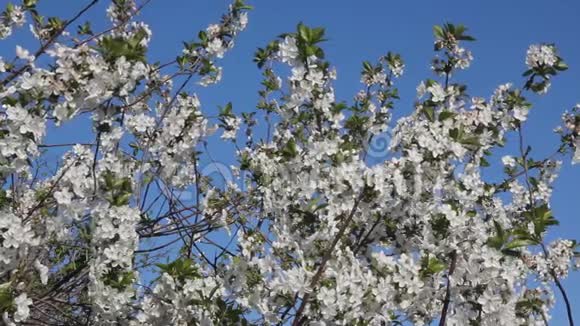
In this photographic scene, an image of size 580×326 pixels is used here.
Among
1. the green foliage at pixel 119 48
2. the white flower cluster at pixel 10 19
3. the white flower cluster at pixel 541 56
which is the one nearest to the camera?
the green foliage at pixel 119 48

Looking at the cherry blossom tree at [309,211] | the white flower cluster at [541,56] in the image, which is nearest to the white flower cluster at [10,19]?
the cherry blossom tree at [309,211]

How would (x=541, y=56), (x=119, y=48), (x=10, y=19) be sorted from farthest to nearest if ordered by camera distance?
(x=10, y=19)
(x=541, y=56)
(x=119, y=48)

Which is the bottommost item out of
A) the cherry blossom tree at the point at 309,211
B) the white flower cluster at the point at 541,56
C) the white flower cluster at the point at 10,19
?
the cherry blossom tree at the point at 309,211

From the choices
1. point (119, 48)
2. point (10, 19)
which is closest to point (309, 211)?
point (119, 48)

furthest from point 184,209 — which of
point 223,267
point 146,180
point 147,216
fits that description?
point 223,267

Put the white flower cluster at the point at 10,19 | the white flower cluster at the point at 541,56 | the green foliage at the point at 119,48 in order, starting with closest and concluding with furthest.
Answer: the green foliage at the point at 119,48 → the white flower cluster at the point at 541,56 → the white flower cluster at the point at 10,19

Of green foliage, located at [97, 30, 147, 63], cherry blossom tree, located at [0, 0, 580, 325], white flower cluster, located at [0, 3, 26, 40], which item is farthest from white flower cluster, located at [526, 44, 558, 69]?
white flower cluster, located at [0, 3, 26, 40]

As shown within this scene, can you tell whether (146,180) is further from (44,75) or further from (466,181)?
(466,181)

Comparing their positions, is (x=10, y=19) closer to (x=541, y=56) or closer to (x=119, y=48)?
(x=119, y=48)

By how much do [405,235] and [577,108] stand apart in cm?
152

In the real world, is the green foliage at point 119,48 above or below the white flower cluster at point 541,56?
below

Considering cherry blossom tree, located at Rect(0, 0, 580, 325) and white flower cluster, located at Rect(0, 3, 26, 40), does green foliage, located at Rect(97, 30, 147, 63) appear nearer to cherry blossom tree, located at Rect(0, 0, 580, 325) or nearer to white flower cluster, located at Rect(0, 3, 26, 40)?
cherry blossom tree, located at Rect(0, 0, 580, 325)

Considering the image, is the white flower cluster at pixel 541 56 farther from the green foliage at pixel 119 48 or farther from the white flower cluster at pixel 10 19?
the white flower cluster at pixel 10 19

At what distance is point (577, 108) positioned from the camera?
4633 mm
